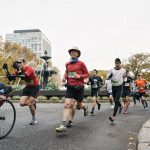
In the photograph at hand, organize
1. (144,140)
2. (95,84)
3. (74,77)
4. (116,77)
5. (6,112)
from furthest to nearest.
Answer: (95,84)
(116,77)
(74,77)
(6,112)
(144,140)

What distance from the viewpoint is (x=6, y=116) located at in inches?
307

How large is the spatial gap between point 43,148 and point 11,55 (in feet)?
207

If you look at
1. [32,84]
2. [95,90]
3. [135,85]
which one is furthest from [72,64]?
[135,85]

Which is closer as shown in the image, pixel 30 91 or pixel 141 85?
pixel 30 91

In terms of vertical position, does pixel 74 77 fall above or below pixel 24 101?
above

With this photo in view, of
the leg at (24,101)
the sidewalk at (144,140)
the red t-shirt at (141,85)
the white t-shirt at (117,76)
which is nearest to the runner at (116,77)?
the white t-shirt at (117,76)

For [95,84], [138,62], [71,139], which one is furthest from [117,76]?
[138,62]

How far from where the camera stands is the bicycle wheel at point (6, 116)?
7590mm

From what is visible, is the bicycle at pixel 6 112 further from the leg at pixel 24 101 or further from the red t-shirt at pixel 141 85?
the red t-shirt at pixel 141 85

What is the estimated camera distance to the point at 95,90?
1534 centimetres

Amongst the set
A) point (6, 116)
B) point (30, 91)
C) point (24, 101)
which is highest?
point (30, 91)

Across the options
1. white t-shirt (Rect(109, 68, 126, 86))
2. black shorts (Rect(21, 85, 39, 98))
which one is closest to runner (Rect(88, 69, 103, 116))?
white t-shirt (Rect(109, 68, 126, 86))

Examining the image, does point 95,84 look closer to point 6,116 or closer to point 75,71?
point 75,71

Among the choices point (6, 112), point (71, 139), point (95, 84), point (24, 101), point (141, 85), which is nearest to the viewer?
point (71, 139)
